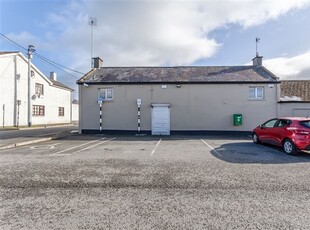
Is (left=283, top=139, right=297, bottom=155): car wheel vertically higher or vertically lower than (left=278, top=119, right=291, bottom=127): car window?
lower

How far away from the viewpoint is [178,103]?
16.9 m

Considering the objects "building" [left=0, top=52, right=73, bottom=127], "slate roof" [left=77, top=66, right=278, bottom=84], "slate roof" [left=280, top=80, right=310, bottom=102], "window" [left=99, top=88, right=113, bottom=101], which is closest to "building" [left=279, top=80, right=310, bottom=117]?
"slate roof" [left=280, top=80, right=310, bottom=102]

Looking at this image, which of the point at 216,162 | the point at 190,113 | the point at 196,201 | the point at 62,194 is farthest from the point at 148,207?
the point at 190,113

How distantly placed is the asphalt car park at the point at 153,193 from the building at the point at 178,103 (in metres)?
9.45

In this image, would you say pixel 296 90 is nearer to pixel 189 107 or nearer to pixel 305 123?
pixel 189 107

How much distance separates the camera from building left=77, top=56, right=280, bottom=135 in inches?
656

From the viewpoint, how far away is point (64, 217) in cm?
344

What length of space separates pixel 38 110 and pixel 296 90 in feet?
97.8

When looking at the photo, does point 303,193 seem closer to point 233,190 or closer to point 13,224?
point 233,190

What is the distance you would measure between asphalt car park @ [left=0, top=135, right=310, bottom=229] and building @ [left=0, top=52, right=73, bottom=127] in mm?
19934

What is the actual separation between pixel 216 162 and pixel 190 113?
9.91 meters

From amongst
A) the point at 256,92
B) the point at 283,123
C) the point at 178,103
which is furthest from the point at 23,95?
the point at 283,123

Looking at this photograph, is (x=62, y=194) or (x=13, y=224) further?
(x=62, y=194)

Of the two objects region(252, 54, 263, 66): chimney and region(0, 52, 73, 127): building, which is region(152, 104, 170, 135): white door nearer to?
region(252, 54, 263, 66): chimney
